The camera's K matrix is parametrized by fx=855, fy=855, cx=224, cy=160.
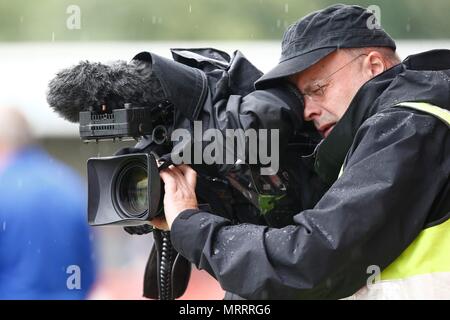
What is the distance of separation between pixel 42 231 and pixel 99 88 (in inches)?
53.3

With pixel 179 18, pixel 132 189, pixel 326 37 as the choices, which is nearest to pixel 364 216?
pixel 326 37

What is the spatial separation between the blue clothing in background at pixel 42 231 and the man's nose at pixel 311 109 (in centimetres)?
143

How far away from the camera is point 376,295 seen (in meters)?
1.72

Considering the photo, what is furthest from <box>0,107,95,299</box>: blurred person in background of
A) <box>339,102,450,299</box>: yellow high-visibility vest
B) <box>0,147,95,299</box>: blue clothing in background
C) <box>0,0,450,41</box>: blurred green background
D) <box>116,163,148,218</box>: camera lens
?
<box>339,102,450,299</box>: yellow high-visibility vest

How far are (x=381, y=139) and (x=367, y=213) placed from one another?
0.52ft

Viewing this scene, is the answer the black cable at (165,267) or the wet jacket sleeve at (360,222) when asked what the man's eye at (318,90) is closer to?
the wet jacket sleeve at (360,222)

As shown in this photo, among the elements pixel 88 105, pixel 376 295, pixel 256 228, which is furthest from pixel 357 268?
pixel 88 105

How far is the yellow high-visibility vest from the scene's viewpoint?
5.47 ft

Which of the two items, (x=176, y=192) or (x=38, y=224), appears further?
(x=38, y=224)

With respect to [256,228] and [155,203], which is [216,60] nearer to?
[155,203]

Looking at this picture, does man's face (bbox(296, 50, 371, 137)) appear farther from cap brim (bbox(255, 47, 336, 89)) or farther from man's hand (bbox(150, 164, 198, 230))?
man's hand (bbox(150, 164, 198, 230))

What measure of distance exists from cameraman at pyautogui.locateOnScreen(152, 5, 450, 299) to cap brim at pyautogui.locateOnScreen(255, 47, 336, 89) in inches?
5.8

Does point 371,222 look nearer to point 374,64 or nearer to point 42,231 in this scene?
point 374,64

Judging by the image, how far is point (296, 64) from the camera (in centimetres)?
197
